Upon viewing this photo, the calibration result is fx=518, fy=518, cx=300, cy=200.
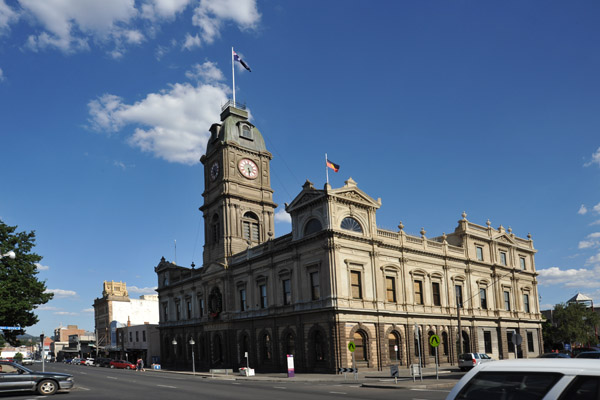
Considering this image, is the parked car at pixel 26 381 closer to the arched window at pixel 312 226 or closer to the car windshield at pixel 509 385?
the car windshield at pixel 509 385

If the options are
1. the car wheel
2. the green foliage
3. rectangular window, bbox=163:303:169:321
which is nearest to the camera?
the car wheel

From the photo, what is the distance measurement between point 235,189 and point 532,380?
56360mm

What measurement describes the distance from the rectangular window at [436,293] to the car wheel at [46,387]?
121 feet

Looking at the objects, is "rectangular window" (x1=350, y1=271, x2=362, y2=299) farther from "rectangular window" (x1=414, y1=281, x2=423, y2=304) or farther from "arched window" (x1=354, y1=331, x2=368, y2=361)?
"rectangular window" (x1=414, y1=281, x2=423, y2=304)

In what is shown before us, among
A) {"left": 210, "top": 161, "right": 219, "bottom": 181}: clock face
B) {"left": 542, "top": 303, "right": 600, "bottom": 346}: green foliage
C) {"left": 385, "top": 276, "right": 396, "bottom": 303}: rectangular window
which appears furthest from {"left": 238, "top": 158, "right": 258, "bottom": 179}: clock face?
{"left": 542, "top": 303, "right": 600, "bottom": 346}: green foliage

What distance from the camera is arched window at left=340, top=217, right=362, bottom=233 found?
45.0m

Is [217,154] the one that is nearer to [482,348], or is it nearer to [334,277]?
[334,277]

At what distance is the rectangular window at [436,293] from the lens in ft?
170

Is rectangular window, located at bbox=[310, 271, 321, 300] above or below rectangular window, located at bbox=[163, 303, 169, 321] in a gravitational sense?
above

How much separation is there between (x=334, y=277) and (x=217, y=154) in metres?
27.2

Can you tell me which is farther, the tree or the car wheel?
the tree

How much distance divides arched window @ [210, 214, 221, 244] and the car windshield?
2239 inches

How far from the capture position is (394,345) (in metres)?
46.8

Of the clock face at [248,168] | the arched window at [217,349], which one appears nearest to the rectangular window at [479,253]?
the clock face at [248,168]
